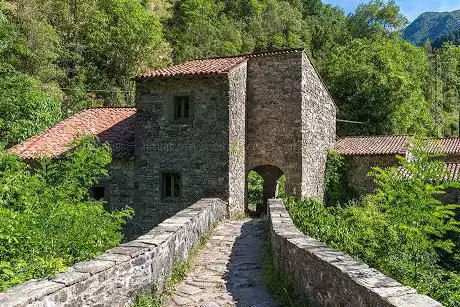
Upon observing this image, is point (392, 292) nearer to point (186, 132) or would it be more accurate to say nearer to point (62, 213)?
Result: point (62, 213)

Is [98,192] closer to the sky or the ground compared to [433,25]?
closer to the ground

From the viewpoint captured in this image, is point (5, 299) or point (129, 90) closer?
point (5, 299)

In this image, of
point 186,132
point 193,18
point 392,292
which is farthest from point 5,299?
point 193,18

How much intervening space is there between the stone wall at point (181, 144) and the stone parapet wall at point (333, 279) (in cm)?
793

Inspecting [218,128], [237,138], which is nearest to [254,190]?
[237,138]

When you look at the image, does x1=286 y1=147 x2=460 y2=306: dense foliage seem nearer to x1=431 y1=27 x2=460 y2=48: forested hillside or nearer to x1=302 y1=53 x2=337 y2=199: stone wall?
x1=302 y1=53 x2=337 y2=199: stone wall

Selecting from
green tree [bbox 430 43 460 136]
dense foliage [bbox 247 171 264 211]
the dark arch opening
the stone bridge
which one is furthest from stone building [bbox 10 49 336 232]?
green tree [bbox 430 43 460 136]

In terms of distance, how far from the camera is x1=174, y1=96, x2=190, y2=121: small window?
15727mm

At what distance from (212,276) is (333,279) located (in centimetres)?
335

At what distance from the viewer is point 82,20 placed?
39.6 metres

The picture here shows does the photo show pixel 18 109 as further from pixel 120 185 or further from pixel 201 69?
pixel 201 69

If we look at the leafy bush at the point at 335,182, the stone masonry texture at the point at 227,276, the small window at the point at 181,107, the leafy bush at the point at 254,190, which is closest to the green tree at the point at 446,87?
the leafy bush at the point at 254,190

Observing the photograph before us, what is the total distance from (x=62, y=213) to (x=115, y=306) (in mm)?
2055

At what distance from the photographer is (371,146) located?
74.6 ft
